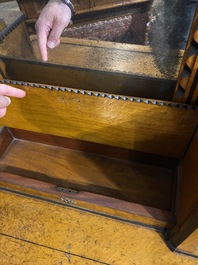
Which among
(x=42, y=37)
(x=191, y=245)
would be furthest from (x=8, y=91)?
(x=191, y=245)

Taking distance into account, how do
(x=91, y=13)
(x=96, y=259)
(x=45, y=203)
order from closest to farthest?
(x=91, y=13) < (x=96, y=259) < (x=45, y=203)

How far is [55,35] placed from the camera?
688 millimetres

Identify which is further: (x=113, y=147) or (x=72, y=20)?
(x=113, y=147)

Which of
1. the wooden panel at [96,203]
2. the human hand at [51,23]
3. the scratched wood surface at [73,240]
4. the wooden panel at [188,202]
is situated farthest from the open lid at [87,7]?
the scratched wood surface at [73,240]

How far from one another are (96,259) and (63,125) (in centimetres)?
48

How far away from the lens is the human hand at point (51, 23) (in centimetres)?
64

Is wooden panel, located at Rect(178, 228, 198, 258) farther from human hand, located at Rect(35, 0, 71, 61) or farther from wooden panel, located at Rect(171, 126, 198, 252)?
human hand, located at Rect(35, 0, 71, 61)

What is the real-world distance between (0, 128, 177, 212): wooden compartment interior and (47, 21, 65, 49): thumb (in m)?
0.41

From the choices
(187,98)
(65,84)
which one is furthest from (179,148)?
(65,84)

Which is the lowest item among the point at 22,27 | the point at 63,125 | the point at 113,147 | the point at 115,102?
the point at 113,147

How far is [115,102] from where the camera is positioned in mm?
727

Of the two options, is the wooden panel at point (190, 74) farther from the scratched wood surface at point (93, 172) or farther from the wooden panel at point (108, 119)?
the scratched wood surface at point (93, 172)

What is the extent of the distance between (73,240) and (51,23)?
71cm

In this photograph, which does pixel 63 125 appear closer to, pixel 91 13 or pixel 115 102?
pixel 115 102
